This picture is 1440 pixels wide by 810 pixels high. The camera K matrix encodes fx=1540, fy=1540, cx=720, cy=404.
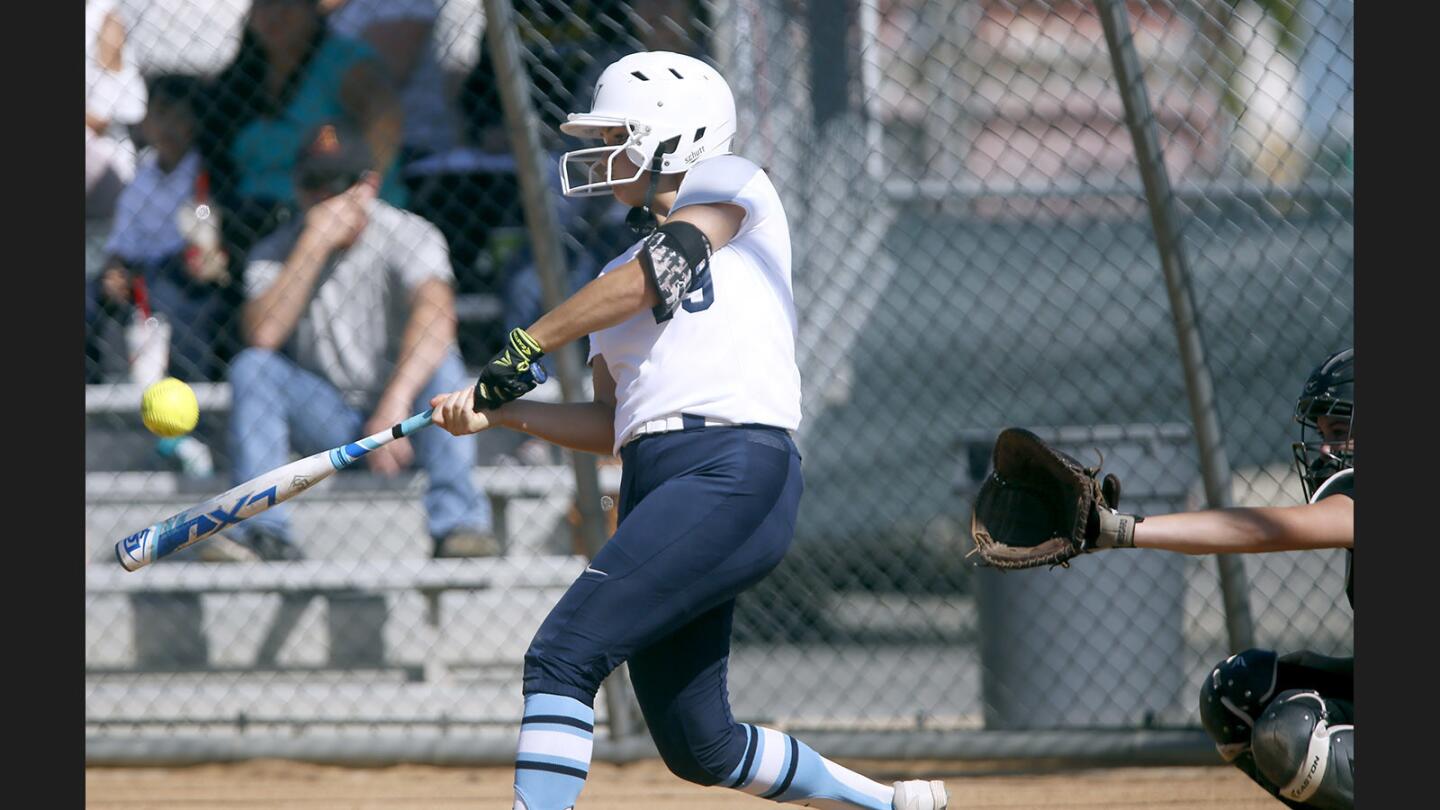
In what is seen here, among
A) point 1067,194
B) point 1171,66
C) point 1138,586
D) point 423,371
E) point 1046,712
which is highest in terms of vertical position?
point 1171,66

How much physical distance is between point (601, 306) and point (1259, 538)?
4.64 feet

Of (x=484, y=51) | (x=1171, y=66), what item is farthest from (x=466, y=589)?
(x=1171, y=66)

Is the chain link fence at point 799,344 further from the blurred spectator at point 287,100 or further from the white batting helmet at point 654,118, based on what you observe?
→ the white batting helmet at point 654,118

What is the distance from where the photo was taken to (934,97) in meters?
6.74

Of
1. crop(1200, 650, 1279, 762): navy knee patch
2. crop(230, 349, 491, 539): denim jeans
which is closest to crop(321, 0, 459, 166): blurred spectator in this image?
crop(230, 349, 491, 539): denim jeans

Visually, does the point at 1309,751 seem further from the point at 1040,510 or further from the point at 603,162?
the point at 603,162

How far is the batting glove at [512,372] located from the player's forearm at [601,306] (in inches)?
1.1

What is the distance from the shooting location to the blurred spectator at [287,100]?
Result: 619 centimetres

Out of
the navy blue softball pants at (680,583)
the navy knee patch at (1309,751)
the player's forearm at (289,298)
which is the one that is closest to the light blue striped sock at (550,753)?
the navy blue softball pants at (680,583)

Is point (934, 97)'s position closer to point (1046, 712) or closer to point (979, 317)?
point (979, 317)

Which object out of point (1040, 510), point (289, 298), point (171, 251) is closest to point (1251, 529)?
point (1040, 510)

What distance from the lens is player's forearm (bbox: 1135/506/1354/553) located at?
301 centimetres

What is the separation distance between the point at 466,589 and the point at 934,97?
2.95 metres

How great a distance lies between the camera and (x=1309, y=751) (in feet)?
11.2
